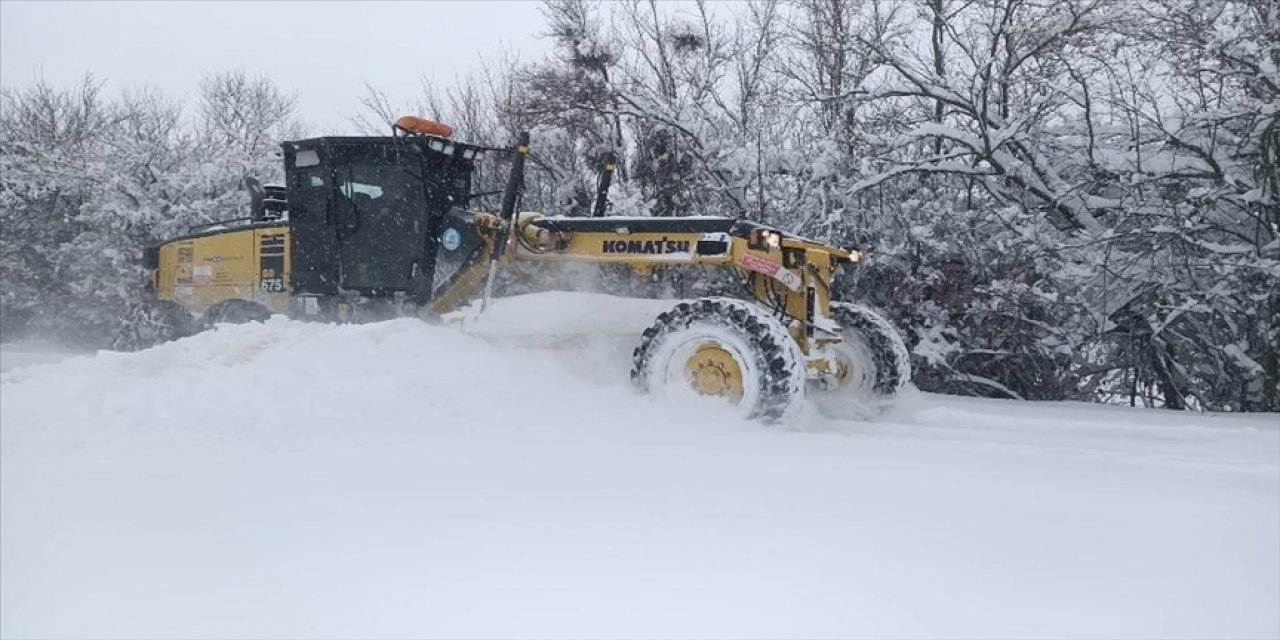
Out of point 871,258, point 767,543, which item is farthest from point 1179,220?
point 767,543

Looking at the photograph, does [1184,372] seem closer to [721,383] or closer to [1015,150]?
[1015,150]

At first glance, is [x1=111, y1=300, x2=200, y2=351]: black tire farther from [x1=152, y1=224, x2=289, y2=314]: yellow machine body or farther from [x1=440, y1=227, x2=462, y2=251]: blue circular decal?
[x1=440, y1=227, x2=462, y2=251]: blue circular decal

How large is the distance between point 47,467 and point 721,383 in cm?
370

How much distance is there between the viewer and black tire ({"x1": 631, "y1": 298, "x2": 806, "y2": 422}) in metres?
5.78

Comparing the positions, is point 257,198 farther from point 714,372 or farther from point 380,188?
point 714,372

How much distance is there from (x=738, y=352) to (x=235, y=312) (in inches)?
207

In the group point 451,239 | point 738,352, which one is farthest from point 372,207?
point 738,352

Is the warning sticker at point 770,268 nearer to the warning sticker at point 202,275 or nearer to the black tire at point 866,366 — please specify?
the black tire at point 866,366

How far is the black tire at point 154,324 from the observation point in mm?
8531

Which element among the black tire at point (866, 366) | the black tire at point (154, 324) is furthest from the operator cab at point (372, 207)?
the black tire at point (866, 366)

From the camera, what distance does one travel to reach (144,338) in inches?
343

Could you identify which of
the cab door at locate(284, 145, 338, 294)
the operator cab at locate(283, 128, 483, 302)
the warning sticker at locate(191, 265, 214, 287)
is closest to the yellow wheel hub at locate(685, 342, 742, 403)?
the operator cab at locate(283, 128, 483, 302)

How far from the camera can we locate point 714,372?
239 inches

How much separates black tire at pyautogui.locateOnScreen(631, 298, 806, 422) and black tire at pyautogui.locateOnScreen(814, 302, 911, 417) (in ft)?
4.16
